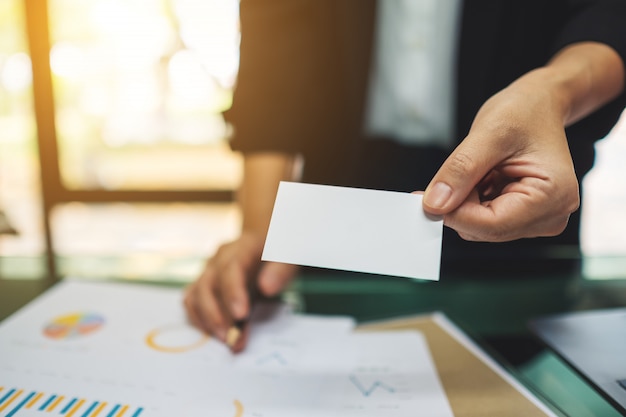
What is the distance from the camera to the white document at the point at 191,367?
341 millimetres

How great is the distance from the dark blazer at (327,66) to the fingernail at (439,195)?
205 millimetres

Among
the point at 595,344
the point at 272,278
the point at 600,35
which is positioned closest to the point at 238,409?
the point at 272,278

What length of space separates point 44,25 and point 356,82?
1.68 m

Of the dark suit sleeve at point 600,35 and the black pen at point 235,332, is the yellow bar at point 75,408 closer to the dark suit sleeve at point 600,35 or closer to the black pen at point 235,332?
the black pen at point 235,332

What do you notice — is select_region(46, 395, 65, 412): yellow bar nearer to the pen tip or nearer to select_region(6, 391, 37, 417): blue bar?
select_region(6, 391, 37, 417): blue bar

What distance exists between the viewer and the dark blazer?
0.52 m

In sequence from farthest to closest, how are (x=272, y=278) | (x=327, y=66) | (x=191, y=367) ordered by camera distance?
(x=327, y=66) → (x=272, y=278) → (x=191, y=367)

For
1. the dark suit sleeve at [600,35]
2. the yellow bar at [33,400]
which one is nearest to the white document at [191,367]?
the yellow bar at [33,400]

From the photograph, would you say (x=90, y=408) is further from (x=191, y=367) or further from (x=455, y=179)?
(x=455, y=179)

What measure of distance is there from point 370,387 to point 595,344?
7.9 inches

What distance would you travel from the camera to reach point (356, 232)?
29 cm

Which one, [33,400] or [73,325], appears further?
[73,325]

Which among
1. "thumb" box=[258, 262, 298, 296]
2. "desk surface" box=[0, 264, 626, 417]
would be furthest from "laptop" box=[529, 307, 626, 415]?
"thumb" box=[258, 262, 298, 296]

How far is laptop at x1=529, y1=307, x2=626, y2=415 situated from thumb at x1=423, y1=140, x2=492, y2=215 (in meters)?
0.19
